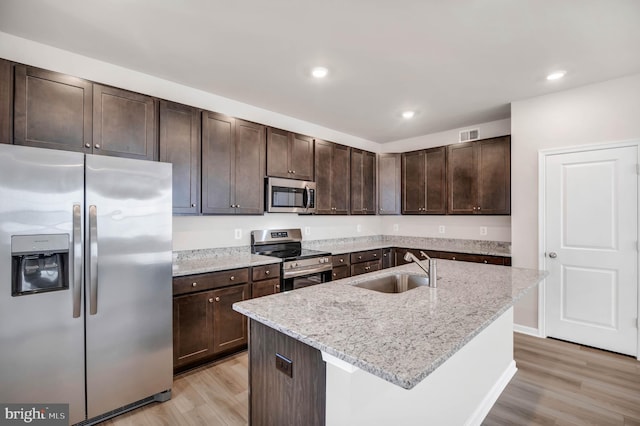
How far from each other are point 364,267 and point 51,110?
3712mm

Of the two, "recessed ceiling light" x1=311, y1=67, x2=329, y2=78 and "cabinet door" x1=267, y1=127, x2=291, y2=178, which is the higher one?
"recessed ceiling light" x1=311, y1=67, x2=329, y2=78

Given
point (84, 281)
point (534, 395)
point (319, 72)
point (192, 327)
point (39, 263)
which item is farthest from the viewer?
point (319, 72)

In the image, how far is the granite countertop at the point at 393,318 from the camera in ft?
3.19

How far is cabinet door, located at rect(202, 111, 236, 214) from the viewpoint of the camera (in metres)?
2.99

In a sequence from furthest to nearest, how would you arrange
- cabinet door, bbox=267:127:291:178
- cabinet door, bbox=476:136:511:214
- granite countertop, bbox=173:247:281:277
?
cabinet door, bbox=476:136:511:214 → cabinet door, bbox=267:127:291:178 → granite countertop, bbox=173:247:281:277

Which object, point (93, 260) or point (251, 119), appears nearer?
point (93, 260)

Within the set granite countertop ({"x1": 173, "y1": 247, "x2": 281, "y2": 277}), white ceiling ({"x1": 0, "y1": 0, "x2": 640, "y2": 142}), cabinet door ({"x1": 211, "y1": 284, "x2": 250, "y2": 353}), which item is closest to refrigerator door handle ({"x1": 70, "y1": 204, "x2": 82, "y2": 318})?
granite countertop ({"x1": 173, "y1": 247, "x2": 281, "y2": 277})

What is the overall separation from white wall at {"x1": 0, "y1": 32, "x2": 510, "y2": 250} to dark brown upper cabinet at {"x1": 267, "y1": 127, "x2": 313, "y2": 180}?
392 mm

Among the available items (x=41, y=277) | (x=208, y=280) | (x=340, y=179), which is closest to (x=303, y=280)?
(x=208, y=280)

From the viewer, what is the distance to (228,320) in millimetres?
2830

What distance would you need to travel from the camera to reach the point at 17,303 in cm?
172

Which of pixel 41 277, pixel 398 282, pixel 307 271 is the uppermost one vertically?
pixel 41 277

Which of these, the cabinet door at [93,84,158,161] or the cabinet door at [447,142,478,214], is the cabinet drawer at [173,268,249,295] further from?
the cabinet door at [447,142,478,214]

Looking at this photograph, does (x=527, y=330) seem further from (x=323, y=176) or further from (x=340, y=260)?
(x=323, y=176)
